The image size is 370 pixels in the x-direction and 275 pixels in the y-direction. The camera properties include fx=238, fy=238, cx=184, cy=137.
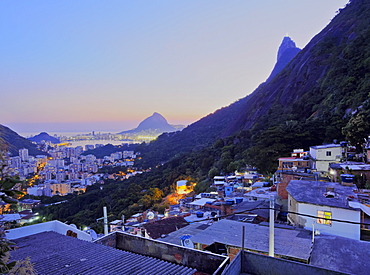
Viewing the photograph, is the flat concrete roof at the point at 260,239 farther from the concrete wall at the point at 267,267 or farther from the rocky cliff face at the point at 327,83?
the rocky cliff face at the point at 327,83

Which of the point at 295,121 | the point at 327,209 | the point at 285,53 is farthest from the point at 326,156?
the point at 285,53

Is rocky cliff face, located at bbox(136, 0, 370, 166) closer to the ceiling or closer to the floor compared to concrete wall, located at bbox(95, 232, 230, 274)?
closer to the ceiling

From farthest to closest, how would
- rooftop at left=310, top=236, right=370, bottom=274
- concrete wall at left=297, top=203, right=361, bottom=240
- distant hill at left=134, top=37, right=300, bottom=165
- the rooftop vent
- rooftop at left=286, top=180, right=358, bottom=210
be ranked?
distant hill at left=134, top=37, right=300, bottom=165
the rooftop vent
rooftop at left=286, top=180, right=358, bottom=210
concrete wall at left=297, top=203, right=361, bottom=240
rooftop at left=310, top=236, right=370, bottom=274

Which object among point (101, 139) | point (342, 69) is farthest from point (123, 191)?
point (101, 139)

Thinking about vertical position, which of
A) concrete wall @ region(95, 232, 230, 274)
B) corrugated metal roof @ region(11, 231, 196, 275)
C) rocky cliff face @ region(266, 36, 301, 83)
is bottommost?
concrete wall @ region(95, 232, 230, 274)

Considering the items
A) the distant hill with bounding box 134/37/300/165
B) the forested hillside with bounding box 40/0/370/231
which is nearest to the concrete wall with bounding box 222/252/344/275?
the forested hillside with bounding box 40/0/370/231

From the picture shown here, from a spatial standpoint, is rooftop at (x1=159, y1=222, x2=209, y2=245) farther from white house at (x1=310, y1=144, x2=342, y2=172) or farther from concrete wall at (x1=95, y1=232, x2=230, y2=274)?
white house at (x1=310, y1=144, x2=342, y2=172)

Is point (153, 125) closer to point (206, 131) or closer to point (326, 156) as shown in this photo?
point (206, 131)
